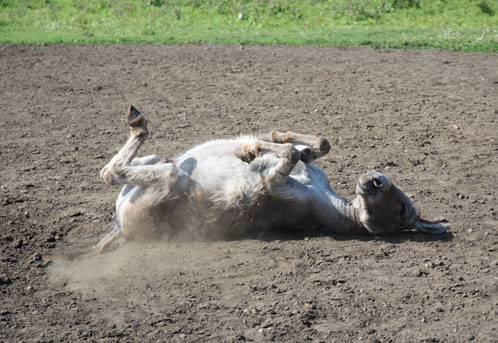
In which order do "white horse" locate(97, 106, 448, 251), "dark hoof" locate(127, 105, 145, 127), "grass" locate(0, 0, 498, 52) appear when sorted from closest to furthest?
1. "white horse" locate(97, 106, 448, 251)
2. "dark hoof" locate(127, 105, 145, 127)
3. "grass" locate(0, 0, 498, 52)

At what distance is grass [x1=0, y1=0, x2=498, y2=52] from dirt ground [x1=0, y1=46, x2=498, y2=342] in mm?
2467

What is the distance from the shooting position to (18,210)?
6145 millimetres

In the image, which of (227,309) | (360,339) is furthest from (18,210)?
(360,339)

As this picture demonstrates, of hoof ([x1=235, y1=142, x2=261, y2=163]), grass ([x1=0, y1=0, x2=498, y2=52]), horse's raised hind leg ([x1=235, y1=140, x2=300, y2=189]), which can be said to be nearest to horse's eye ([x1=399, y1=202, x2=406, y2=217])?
horse's raised hind leg ([x1=235, y1=140, x2=300, y2=189])

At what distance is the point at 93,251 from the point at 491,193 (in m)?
3.83

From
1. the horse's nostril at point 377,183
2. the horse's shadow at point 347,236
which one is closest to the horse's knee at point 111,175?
the horse's shadow at point 347,236

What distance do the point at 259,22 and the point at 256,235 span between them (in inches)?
509

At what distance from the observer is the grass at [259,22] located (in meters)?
14.8

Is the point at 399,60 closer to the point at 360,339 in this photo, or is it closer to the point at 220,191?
the point at 220,191

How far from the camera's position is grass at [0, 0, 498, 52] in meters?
14.8

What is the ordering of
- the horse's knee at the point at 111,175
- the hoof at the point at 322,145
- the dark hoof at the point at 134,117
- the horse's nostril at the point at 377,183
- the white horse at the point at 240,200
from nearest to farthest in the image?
the horse's nostril at the point at 377,183, the white horse at the point at 240,200, the horse's knee at the point at 111,175, the hoof at the point at 322,145, the dark hoof at the point at 134,117

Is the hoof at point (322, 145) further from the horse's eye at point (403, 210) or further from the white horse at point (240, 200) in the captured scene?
the horse's eye at point (403, 210)

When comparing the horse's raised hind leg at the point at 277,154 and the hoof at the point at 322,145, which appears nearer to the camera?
the horse's raised hind leg at the point at 277,154

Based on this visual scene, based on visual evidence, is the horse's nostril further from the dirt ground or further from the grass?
the grass
